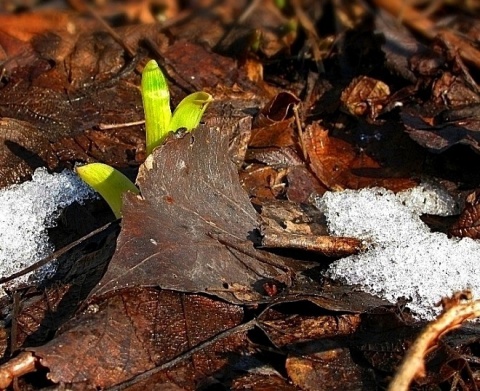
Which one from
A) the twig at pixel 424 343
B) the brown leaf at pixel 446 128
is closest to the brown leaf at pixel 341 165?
the brown leaf at pixel 446 128

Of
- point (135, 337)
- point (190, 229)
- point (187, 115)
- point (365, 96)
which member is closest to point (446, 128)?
point (365, 96)

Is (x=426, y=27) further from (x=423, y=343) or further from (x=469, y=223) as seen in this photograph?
(x=423, y=343)

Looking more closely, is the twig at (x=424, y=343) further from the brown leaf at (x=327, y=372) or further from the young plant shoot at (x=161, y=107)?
the young plant shoot at (x=161, y=107)

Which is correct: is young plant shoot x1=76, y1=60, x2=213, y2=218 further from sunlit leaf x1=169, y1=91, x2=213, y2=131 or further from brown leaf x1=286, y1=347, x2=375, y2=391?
brown leaf x1=286, y1=347, x2=375, y2=391

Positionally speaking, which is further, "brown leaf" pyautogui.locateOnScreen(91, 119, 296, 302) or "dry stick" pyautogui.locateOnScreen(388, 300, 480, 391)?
"brown leaf" pyautogui.locateOnScreen(91, 119, 296, 302)

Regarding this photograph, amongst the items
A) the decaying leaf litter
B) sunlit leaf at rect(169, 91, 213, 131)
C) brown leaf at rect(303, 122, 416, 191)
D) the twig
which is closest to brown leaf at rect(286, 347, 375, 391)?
the decaying leaf litter

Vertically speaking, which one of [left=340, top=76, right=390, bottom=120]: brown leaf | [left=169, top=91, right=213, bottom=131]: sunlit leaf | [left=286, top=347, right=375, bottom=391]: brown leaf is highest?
[left=169, top=91, right=213, bottom=131]: sunlit leaf

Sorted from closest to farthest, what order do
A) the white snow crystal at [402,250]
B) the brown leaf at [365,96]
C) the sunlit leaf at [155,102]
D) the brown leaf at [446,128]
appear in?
1. the white snow crystal at [402,250]
2. the sunlit leaf at [155,102]
3. the brown leaf at [446,128]
4. the brown leaf at [365,96]
